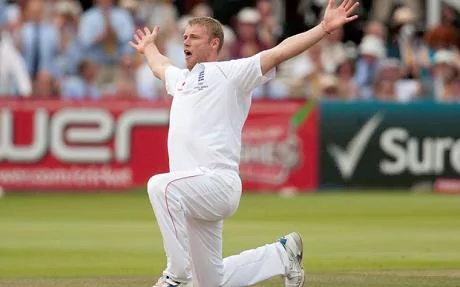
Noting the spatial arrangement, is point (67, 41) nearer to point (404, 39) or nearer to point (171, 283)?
point (404, 39)

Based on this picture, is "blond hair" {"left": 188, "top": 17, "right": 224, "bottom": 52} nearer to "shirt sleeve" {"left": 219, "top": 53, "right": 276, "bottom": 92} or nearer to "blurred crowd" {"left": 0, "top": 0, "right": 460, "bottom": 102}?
"shirt sleeve" {"left": 219, "top": 53, "right": 276, "bottom": 92}

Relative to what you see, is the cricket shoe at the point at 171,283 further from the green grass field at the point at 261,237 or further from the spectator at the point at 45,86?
the spectator at the point at 45,86

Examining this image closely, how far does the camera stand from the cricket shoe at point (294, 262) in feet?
29.6

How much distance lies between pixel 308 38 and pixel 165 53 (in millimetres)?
12601

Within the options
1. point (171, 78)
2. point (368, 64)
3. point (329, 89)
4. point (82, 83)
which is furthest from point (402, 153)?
point (171, 78)

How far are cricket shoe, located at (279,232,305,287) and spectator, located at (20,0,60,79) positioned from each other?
39.4 feet

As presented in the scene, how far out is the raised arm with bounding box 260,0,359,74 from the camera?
27.4 feet

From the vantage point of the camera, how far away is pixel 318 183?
19750 millimetres

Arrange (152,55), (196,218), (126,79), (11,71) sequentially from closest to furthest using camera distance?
(196,218) → (152,55) → (11,71) → (126,79)

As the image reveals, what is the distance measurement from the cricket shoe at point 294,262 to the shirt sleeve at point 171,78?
1.27 meters

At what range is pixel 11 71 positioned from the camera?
2019 centimetres

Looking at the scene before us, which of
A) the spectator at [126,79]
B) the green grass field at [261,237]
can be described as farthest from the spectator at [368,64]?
the spectator at [126,79]

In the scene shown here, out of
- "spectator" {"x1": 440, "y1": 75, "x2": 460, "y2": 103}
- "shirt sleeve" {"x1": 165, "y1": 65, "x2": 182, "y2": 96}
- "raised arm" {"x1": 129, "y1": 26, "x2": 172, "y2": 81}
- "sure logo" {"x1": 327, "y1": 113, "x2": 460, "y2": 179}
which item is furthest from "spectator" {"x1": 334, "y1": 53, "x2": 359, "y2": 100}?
"shirt sleeve" {"x1": 165, "y1": 65, "x2": 182, "y2": 96}

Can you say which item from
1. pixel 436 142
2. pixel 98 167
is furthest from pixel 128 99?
pixel 436 142
